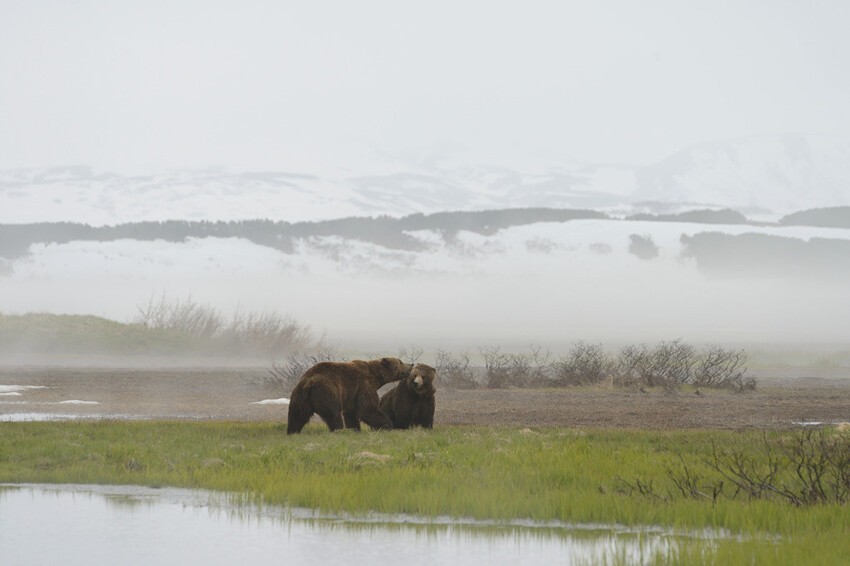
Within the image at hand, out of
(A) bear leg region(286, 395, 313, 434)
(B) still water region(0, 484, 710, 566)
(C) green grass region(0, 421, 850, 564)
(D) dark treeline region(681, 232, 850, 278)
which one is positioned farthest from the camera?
(D) dark treeline region(681, 232, 850, 278)

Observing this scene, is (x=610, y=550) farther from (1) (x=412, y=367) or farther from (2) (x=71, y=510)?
(1) (x=412, y=367)

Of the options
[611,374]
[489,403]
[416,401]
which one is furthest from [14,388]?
[611,374]

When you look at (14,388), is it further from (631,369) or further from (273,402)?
(631,369)

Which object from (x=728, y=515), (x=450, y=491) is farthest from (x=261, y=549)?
(x=728, y=515)

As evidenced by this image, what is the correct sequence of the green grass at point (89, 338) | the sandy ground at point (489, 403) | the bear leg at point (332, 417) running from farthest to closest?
the green grass at point (89, 338) → the sandy ground at point (489, 403) → the bear leg at point (332, 417)

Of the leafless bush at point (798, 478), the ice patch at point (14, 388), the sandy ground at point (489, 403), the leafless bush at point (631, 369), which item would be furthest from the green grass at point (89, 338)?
the leafless bush at point (798, 478)

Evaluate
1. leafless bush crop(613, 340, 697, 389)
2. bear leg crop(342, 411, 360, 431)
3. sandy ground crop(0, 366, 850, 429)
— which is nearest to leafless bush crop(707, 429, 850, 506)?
bear leg crop(342, 411, 360, 431)

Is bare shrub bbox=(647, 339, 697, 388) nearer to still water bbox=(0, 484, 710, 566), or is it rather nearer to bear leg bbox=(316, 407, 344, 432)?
bear leg bbox=(316, 407, 344, 432)

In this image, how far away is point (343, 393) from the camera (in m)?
17.7

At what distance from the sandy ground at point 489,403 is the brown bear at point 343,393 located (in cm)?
297

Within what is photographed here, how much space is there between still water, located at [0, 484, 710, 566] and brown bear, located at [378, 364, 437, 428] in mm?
6135

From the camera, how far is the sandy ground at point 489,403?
71.7ft

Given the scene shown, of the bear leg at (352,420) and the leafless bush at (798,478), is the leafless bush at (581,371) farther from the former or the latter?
the leafless bush at (798,478)

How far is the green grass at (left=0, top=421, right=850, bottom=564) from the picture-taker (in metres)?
10.6
